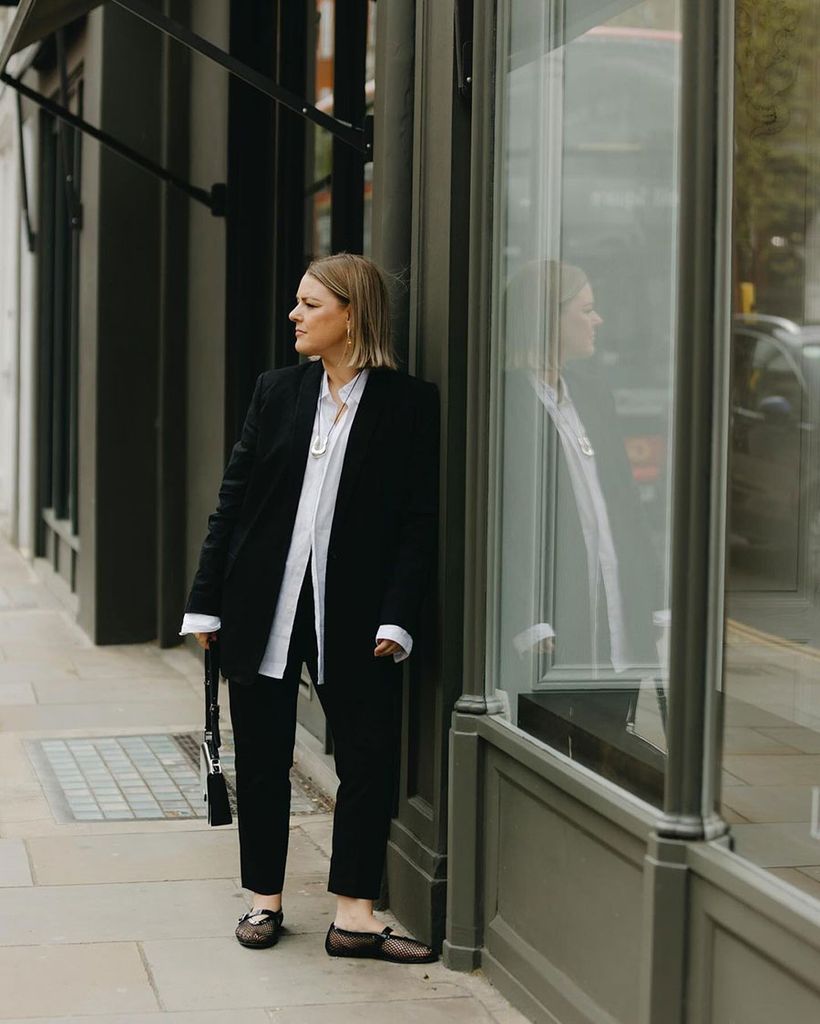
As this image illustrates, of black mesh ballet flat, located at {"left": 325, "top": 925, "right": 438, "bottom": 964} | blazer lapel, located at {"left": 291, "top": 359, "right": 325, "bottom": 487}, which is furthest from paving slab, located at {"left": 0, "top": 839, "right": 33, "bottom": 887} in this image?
blazer lapel, located at {"left": 291, "top": 359, "right": 325, "bottom": 487}

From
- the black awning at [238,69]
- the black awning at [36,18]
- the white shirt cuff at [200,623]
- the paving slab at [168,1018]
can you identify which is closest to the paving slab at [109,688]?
the black awning at [36,18]

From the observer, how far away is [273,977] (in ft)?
14.9

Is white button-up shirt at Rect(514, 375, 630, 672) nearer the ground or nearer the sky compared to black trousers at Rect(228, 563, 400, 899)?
nearer the sky

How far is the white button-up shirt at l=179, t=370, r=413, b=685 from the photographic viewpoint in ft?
15.2

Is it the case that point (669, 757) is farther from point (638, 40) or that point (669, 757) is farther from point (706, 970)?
point (638, 40)

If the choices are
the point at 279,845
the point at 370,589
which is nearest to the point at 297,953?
the point at 279,845

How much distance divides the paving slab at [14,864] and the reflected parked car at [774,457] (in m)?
2.74

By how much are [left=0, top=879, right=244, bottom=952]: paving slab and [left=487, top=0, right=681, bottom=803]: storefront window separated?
4.05 feet

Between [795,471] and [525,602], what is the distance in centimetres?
94

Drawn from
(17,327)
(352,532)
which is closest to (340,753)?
(352,532)

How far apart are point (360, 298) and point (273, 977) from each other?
188 cm

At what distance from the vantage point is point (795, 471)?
3824mm

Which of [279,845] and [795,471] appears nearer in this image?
[795,471]

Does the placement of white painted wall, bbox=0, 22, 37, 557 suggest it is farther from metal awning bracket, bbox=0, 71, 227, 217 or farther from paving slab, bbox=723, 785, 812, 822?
paving slab, bbox=723, 785, 812, 822
